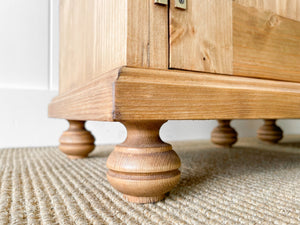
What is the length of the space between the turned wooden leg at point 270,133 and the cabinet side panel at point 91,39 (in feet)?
2.78

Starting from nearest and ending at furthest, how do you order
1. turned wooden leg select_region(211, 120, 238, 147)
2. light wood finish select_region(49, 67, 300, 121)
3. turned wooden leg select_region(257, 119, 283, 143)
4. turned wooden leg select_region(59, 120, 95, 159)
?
light wood finish select_region(49, 67, 300, 121)
turned wooden leg select_region(59, 120, 95, 159)
turned wooden leg select_region(211, 120, 238, 147)
turned wooden leg select_region(257, 119, 283, 143)

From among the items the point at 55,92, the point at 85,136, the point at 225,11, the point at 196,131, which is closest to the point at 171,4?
the point at 225,11

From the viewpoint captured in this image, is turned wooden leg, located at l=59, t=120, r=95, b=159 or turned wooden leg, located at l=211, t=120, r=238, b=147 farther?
turned wooden leg, located at l=211, t=120, r=238, b=147

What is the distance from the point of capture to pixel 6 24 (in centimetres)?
95

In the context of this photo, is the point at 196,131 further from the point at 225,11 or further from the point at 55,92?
the point at 225,11

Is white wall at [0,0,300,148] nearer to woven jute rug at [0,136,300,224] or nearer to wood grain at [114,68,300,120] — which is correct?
woven jute rug at [0,136,300,224]

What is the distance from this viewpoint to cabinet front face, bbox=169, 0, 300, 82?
0.33 m

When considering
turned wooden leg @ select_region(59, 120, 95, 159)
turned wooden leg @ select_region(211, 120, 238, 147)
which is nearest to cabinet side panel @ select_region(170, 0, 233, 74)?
turned wooden leg @ select_region(59, 120, 95, 159)

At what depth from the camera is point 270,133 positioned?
1.10m

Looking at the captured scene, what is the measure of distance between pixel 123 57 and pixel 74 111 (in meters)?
0.19

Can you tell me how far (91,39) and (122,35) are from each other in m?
0.13

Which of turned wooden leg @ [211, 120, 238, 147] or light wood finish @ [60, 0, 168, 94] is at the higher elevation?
light wood finish @ [60, 0, 168, 94]

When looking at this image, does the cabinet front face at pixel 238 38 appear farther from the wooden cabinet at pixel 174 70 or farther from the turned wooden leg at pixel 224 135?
the turned wooden leg at pixel 224 135

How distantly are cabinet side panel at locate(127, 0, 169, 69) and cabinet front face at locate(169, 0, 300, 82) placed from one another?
1 centimetres
